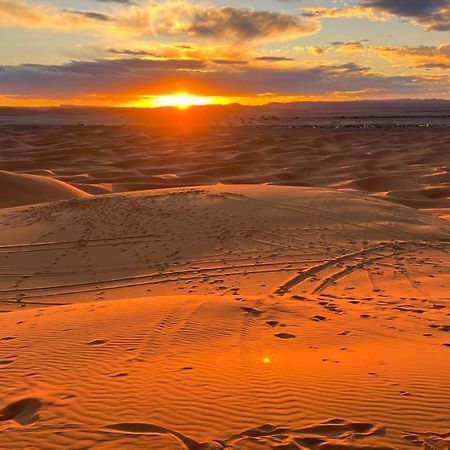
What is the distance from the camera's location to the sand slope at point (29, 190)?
23.6 metres

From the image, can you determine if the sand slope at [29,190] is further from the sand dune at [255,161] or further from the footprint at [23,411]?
the footprint at [23,411]

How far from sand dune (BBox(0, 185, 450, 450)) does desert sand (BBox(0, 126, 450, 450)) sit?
3cm

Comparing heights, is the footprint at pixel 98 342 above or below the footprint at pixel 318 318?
above

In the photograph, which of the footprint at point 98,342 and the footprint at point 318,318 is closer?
the footprint at point 98,342

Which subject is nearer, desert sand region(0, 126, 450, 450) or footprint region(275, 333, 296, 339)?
desert sand region(0, 126, 450, 450)

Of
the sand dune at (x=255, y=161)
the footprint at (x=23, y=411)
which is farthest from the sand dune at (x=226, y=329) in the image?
the sand dune at (x=255, y=161)

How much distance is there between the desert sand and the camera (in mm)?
4934

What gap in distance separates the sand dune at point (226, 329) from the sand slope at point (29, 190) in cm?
666

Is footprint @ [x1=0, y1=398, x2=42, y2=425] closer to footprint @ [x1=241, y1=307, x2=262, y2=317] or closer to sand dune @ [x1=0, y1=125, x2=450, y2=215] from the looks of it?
footprint @ [x1=241, y1=307, x2=262, y2=317]

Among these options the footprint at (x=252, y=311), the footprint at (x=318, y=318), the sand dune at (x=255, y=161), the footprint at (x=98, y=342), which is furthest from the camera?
the sand dune at (x=255, y=161)

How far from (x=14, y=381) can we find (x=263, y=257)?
25.1 ft

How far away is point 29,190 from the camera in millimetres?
24516

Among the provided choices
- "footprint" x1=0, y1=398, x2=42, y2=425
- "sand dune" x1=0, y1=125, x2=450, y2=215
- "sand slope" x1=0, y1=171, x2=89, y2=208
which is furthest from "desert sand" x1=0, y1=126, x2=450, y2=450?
"sand dune" x1=0, y1=125, x2=450, y2=215

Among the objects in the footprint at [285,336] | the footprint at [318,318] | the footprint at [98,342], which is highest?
the footprint at [285,336]
